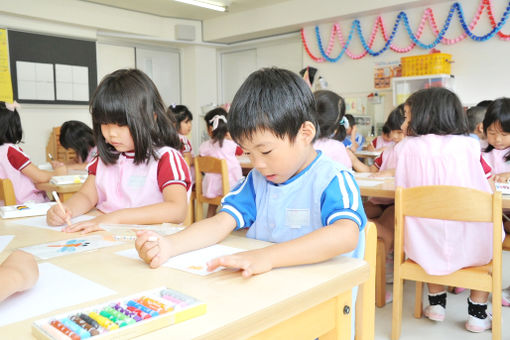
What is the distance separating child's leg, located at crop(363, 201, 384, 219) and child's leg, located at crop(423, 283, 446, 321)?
668 millimetres

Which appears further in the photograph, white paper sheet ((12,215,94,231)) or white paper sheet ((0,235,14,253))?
white paper sheet ((12,215,94,231))

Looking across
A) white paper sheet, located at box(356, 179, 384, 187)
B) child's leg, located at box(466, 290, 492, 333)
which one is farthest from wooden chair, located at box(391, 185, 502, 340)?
white paper sheet, located at box(356, 179, 384, 187)

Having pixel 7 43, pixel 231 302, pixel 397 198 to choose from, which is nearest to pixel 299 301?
pixel 231 302

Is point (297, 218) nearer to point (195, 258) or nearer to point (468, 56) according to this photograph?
point (195, 258)

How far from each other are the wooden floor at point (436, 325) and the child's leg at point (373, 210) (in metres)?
0.52

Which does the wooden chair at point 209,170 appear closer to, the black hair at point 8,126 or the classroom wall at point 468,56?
the black hair at point 8,126

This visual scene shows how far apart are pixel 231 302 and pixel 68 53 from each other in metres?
6.05

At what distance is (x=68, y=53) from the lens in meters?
5.94

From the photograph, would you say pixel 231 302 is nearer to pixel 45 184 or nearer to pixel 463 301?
pixel 463 301

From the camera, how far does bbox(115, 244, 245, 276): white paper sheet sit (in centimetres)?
83

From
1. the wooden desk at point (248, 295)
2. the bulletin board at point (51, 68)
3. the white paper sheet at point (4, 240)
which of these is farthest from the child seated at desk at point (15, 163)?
the bulletin board at point (51, 68)

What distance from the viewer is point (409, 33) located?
17.6 ft

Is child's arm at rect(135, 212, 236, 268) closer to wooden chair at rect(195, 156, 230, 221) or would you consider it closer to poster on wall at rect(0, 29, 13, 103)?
wooden chair at rect(195, 156, 230, 221)

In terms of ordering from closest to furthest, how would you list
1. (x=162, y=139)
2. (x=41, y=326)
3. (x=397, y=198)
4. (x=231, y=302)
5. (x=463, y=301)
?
(x=41, y=326)
(x=231, y=302)
(x=162, y=139)
(x=397, y=198)
(x=463, y=301)
